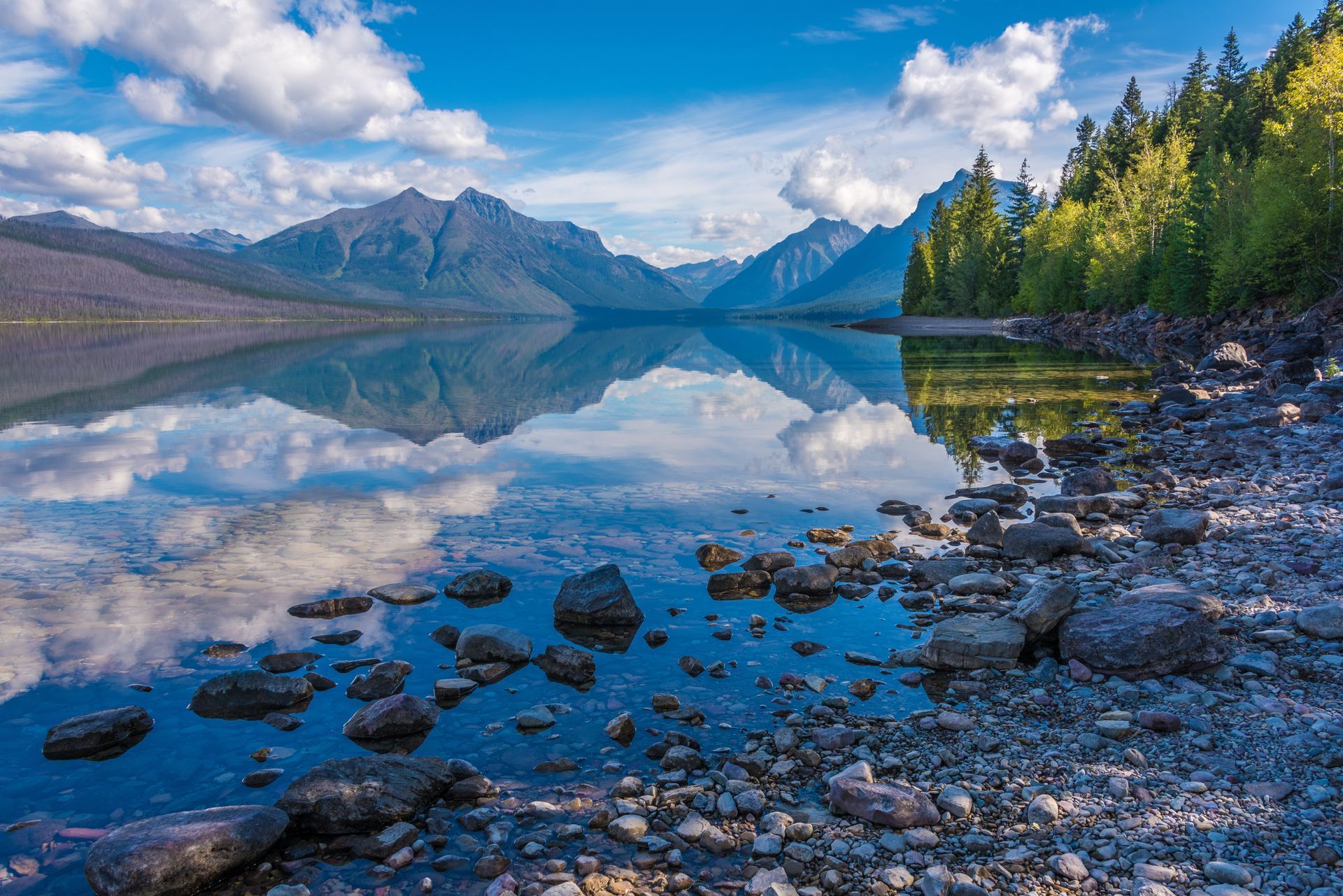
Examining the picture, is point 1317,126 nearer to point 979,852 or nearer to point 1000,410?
point 1000,410

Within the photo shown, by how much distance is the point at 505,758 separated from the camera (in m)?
8.63

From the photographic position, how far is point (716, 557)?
605 inches

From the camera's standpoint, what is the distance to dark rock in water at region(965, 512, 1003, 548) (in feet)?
50.8

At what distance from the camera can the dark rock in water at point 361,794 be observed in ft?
24.2

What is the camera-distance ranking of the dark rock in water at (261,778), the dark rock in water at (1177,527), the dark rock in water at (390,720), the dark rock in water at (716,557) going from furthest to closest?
the dark rock in water at (716,557), the dark rock in water at (1177,527), the dark rock in water at (390,720), the dark rock in water at (261,778)

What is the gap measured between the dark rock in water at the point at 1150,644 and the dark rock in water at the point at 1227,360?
39920 millimetres

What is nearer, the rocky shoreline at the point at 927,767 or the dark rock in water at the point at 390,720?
the rocky shoreline at the point at 927,767

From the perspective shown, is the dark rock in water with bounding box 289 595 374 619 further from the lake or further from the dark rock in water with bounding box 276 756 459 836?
the dark rock in water with bounding box 276 756 459 836

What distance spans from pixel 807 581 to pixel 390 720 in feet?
24.4

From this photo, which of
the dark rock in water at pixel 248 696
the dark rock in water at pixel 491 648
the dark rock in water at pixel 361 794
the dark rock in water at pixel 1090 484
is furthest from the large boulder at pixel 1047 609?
the dark rock in water at pixel 248 696

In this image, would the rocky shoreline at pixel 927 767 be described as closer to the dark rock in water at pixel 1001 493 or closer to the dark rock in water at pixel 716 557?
the dark rock in water at pixel 716 557

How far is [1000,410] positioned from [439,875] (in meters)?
34.7

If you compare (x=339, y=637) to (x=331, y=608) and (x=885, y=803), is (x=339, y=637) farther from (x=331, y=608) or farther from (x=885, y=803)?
(x=885, y=803)

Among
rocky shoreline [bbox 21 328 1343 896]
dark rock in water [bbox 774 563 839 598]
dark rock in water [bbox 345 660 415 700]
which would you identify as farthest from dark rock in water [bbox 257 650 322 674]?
dark rock in water [bbox 774 563 839 598]
